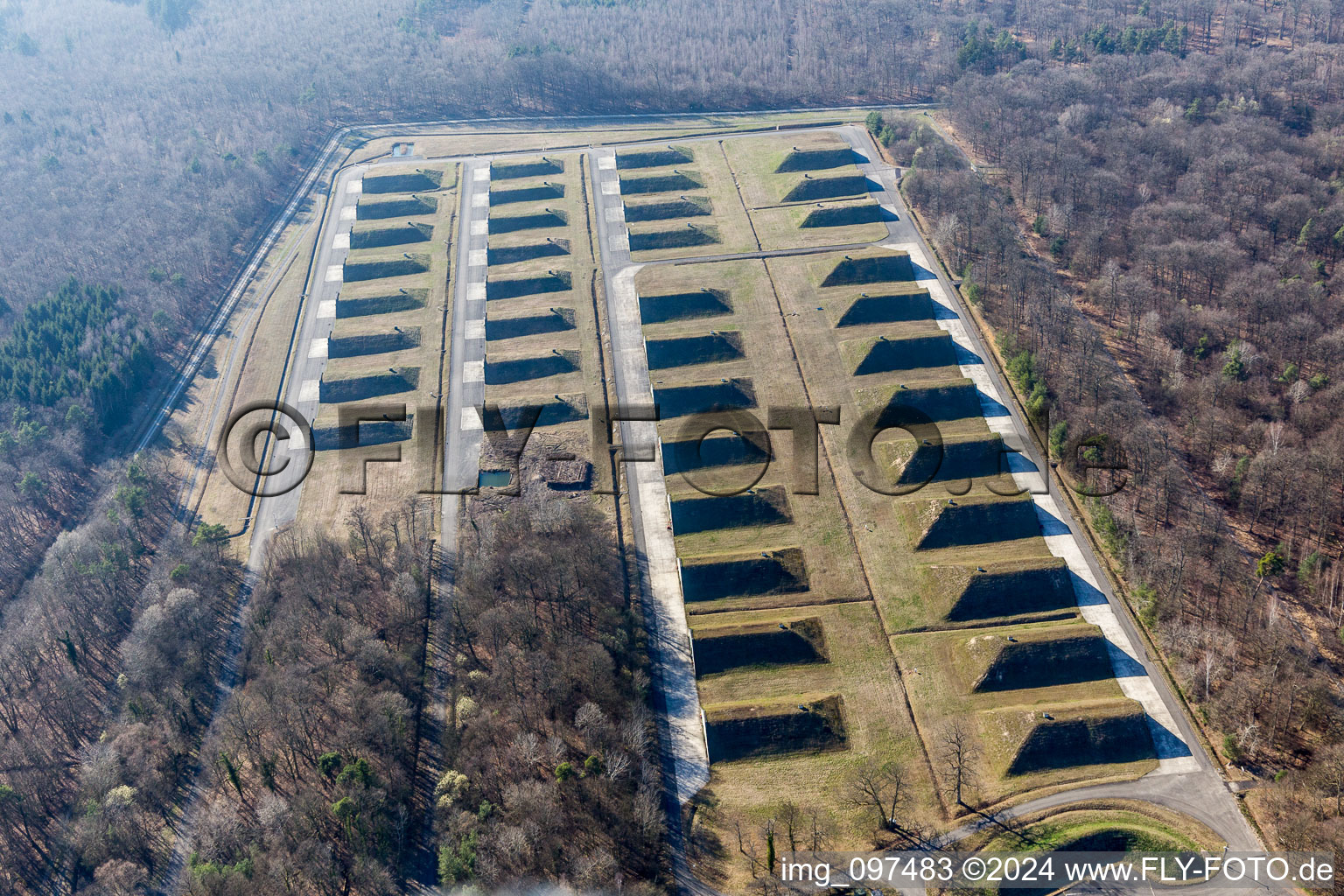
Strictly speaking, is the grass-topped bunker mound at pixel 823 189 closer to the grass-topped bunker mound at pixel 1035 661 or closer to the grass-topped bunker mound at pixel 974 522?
the grass-topped bunker mound at pixel 974 522

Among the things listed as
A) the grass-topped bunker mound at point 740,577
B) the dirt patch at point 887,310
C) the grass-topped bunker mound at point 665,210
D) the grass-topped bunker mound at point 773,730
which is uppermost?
the grass-topped bunker mound at point 665,210

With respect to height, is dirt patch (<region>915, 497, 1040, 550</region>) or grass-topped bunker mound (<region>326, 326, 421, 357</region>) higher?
grass-topped bunker mound (<region>326, 326, 421, 357</region>)

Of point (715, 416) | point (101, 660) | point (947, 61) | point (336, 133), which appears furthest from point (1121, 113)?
point (101, 660)

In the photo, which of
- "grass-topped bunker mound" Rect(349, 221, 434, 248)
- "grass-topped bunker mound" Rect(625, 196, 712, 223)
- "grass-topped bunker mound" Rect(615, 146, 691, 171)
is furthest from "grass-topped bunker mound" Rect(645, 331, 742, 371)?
"grass-topped bunker mound" Rect(615, 146, 691, 171)

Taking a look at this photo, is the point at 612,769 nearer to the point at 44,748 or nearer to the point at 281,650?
the point at 281,650

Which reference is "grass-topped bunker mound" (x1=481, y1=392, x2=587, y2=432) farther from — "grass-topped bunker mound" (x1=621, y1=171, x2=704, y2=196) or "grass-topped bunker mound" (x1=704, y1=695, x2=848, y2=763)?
"grass-topped bunker mound" (x1=621, y1=171, x2=704, y2=196)

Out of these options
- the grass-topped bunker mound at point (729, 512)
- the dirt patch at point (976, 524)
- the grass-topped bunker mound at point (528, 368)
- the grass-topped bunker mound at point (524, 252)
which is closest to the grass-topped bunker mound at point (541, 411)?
the grass-topped bunker mound at point (528, 368)
